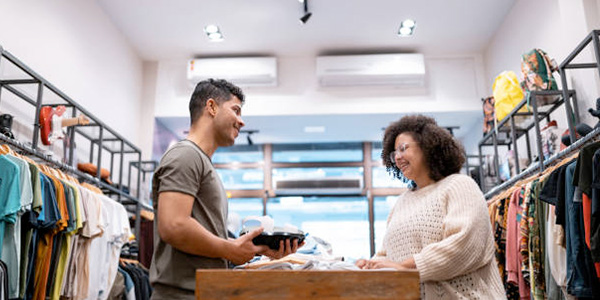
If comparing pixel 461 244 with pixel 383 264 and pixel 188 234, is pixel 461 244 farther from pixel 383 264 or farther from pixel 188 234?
pixel 188 234

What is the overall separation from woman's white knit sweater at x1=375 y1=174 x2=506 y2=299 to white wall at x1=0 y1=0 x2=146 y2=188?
10.2ft

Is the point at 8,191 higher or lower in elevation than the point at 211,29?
lower

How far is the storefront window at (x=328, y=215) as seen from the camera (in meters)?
7.59

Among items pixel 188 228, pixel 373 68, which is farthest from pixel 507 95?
pixel 188 228

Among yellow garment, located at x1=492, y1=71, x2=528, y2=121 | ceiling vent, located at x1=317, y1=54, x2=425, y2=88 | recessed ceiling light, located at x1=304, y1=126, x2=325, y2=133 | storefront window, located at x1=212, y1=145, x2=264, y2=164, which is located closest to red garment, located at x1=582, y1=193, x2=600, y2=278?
yellow garment, located at x1=492, y1=71, x2=528, y2=121

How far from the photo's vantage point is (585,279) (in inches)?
110

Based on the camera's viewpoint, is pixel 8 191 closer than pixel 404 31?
Yes

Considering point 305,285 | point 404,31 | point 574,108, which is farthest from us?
point 404,31

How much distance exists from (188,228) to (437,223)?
0.87 m

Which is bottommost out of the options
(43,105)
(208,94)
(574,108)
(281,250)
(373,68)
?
(281,250)

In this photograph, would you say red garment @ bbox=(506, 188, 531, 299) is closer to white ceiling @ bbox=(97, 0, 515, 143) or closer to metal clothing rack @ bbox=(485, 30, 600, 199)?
metal clothing rack @ bbox=(485, 30, 600, 199)

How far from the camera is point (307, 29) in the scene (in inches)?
242

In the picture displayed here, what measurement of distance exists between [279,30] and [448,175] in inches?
169

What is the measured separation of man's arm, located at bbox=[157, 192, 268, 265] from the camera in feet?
5.34
